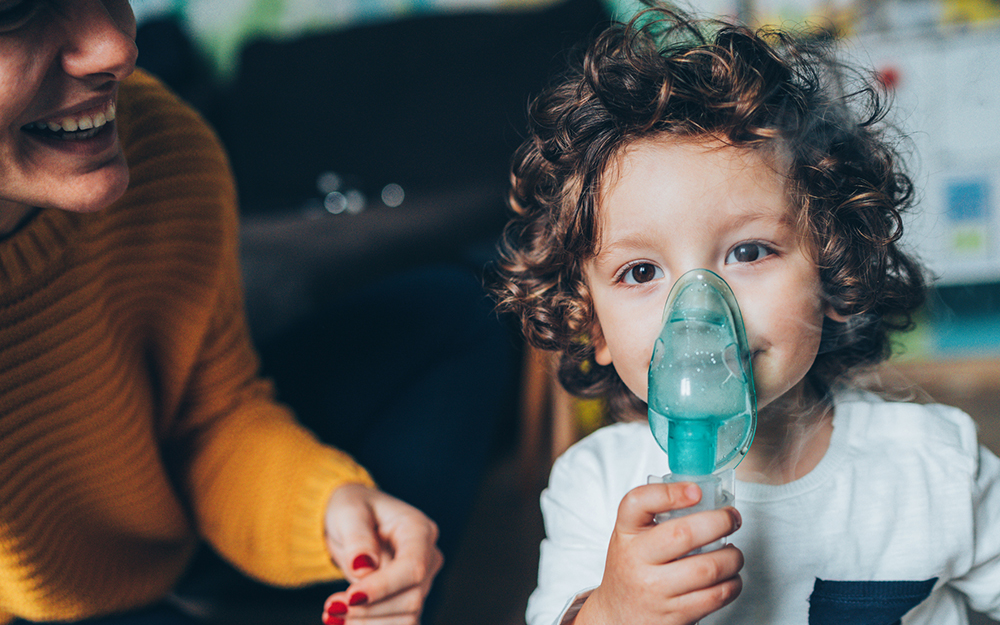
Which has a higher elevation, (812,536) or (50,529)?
(812,536)

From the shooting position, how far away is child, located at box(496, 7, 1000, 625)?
1.42ft

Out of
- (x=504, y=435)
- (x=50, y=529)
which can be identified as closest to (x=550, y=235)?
(x=50, y=529)

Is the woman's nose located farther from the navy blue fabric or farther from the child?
the navy blue fabric

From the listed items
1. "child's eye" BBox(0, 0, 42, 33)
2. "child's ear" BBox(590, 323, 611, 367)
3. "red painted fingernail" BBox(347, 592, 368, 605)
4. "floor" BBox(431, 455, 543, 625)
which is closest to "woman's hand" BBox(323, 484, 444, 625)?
"red painted fingernail" BBox(347, 592, 368, 605)

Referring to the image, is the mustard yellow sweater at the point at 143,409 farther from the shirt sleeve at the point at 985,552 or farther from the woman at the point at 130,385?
the shirt sleeve at the point at 985,552

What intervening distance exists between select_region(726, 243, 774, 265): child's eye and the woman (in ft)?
1.13

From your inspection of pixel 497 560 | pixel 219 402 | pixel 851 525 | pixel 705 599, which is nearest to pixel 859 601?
pixel 851 525

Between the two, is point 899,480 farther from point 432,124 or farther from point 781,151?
point 432,124

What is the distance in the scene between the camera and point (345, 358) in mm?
843

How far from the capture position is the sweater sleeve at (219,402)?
28.1 inches

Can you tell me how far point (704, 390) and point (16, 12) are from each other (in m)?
0.45

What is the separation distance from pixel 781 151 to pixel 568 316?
175mm

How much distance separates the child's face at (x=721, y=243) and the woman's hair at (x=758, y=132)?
12 mm

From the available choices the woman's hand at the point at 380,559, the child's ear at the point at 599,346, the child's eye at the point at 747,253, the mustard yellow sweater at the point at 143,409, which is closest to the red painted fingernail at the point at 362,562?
the woman's hand at the point at 380,559
